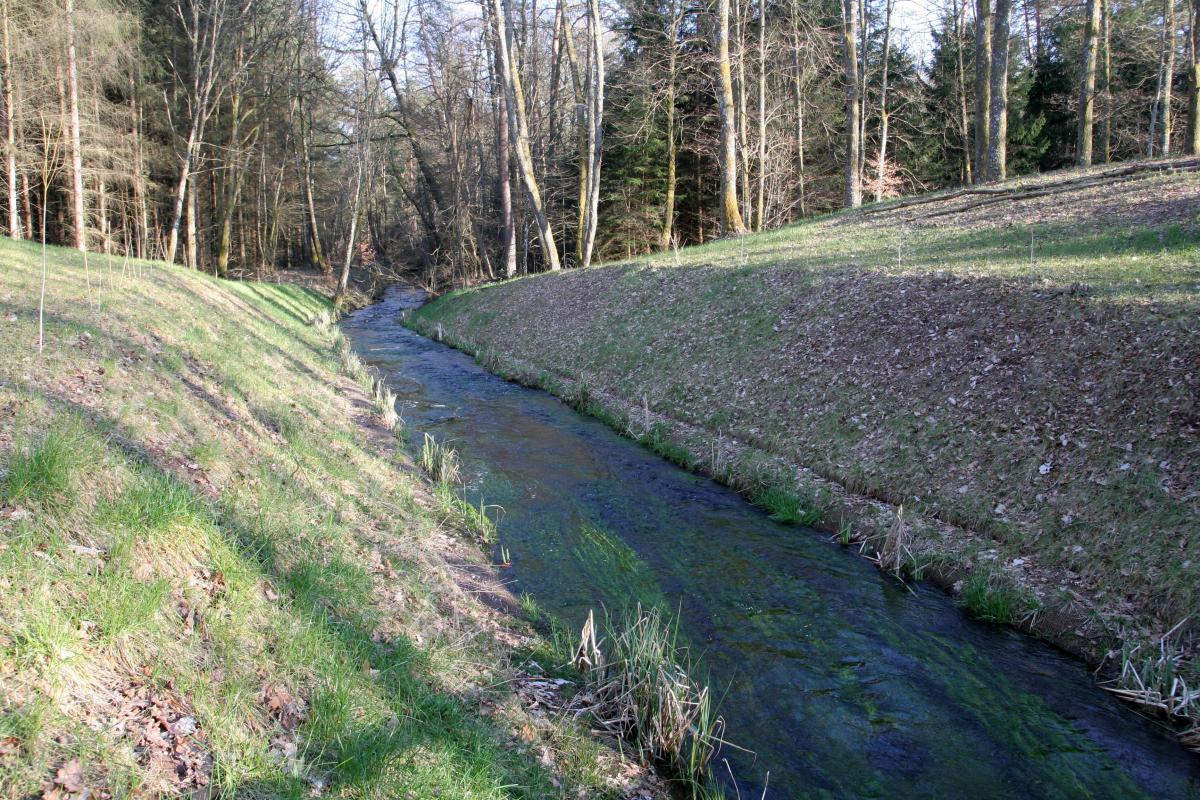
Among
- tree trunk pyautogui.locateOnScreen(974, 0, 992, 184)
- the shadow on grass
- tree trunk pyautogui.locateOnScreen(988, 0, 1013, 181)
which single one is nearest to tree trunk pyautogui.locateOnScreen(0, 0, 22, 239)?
the shadow on grass

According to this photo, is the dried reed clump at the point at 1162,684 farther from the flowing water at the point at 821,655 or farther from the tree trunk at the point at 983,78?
the tree trunk at the point at 983,78

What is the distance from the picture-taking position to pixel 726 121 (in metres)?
22.2

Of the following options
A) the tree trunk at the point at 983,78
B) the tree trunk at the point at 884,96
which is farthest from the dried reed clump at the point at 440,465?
the tree trunk at the point at 884,96

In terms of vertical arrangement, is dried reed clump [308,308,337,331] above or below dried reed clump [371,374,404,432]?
above

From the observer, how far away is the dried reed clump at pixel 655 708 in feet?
14.2

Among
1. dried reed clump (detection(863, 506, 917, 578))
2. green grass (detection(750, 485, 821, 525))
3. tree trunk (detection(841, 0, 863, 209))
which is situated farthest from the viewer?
tree trunk (detection(841, 0, 863, 209))

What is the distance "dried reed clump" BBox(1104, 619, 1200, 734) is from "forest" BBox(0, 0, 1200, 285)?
1920 cm

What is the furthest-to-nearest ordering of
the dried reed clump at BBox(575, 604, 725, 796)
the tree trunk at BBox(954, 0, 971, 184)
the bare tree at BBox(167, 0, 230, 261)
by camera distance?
the tree trunk at BBox(954, 0, 971, 184) < the bare tree at BBox(167, 0, 230, 261) < the dried reed clump at BBox(575, 604, 725, 796)

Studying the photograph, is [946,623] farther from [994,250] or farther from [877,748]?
[994,250]

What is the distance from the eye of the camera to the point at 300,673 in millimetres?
3785

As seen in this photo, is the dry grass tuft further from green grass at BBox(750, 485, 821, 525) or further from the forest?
the forest

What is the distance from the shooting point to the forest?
70.6 ft

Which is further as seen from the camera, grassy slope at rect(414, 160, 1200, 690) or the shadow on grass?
grassy slope at rect(414, 160, 1200, 690)

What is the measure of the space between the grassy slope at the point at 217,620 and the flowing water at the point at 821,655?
1.32 metres
